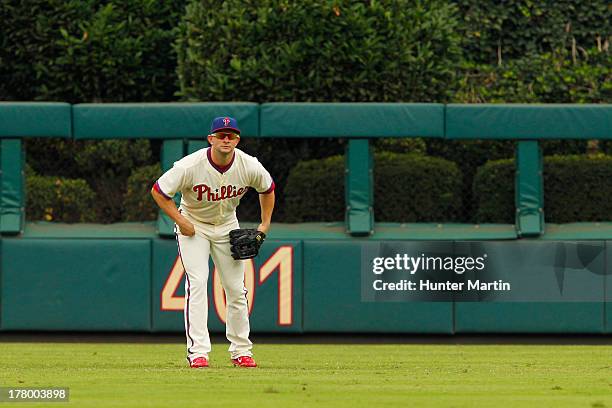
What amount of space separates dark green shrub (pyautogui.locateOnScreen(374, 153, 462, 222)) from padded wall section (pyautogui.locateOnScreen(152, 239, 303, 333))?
124cm

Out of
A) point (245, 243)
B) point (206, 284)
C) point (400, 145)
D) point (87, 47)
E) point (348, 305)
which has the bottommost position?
point (348, 305)

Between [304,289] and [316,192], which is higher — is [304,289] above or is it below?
below

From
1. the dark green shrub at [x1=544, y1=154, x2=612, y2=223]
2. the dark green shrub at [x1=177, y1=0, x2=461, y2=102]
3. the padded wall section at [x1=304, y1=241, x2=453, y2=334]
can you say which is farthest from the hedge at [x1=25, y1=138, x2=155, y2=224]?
the dark green shrub at [x1=544, y1=154, x2=612, y2=223]

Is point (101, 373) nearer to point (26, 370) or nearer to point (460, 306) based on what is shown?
point (26, 370)

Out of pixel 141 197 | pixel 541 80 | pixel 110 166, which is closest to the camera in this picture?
pixel 141 197

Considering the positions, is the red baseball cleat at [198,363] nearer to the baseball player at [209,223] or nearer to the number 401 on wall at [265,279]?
the baseball player at [209,223]

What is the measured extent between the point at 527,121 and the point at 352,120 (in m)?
1.60

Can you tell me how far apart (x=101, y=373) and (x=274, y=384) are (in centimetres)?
142

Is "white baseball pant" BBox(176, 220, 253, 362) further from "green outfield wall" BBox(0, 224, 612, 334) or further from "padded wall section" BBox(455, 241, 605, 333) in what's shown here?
"padded wall section" BBox(455, 241, 605, 333)

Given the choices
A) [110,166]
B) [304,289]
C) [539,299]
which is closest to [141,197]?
[110,166]

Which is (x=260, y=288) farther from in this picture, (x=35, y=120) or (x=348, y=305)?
(x=35, y=120)

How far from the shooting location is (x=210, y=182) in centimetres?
882

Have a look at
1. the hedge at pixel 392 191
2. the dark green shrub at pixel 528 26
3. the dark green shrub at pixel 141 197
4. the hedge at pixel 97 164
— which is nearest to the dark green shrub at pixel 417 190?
the hedge at pixel 392 191

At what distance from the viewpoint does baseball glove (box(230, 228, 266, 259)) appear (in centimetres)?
880
